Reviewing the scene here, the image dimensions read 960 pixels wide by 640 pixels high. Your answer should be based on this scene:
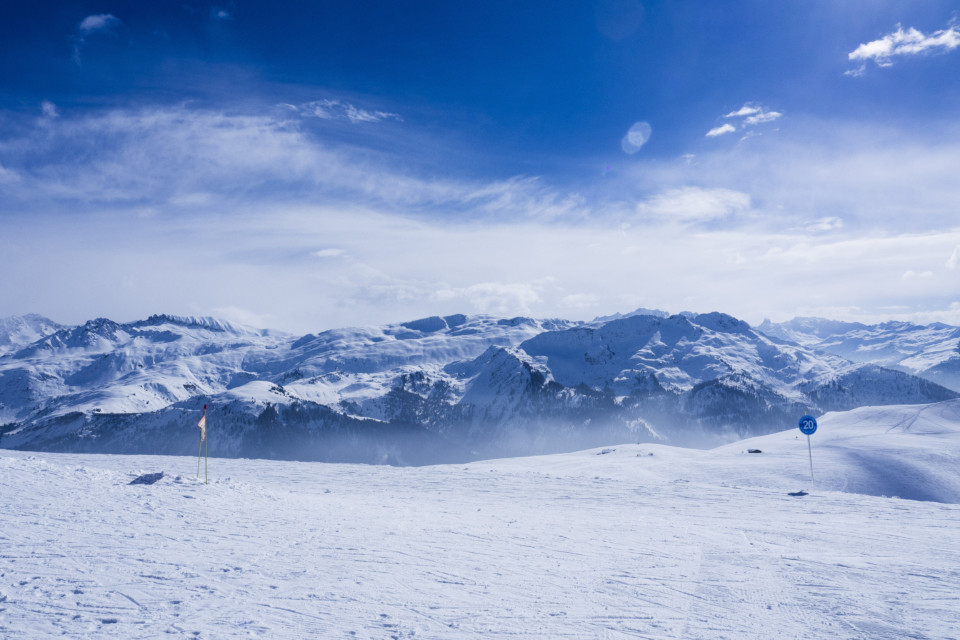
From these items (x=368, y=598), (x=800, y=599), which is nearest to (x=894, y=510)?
(x=800, y=599)

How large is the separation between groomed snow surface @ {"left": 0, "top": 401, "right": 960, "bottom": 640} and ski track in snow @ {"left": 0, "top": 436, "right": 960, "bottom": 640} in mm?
56

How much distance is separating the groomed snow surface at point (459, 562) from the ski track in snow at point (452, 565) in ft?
0.19

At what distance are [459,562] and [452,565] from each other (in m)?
0.33

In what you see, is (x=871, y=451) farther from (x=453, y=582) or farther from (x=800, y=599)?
(x=453, y=582)

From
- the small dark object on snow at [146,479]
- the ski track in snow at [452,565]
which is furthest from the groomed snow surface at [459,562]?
the small dark object on snow at [146,479]

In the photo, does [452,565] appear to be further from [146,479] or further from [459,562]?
[146,479]

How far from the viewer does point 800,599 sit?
11.1 metres

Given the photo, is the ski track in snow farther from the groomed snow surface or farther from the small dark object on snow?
the small dark object on snow

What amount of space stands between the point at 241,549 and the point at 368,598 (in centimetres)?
479

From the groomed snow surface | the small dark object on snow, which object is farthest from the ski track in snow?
the small dark object on snow

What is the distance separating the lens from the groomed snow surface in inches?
376

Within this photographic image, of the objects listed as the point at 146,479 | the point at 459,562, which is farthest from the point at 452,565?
the point at 146,479

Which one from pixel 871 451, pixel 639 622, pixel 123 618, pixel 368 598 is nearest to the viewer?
pixel 123 618

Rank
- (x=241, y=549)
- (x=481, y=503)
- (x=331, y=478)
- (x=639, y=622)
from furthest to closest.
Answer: (x=331, y=478) < (x=481, y=503) < (x=241, y=549) < (x=639, y=622)
